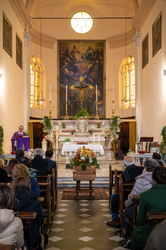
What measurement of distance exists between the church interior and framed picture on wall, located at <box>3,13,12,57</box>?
4 cm

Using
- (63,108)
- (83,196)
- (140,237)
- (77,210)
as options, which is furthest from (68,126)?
(140,237)

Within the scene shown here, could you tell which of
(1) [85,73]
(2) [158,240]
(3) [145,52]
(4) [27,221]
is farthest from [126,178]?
(1) [85,73]

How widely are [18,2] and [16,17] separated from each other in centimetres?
72

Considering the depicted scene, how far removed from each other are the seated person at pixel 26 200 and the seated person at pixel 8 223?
1.08m

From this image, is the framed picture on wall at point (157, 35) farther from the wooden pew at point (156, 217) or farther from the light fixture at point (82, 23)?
the wooden pew at point (156, 217)

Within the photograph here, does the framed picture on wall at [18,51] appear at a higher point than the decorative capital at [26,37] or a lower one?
lower

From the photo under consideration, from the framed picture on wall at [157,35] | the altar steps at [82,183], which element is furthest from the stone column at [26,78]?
the altar steps at [82,183]

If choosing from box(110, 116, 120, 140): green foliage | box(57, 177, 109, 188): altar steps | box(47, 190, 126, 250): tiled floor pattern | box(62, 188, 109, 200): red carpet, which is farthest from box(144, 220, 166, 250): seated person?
box(110, 116, 120, 140): green foliage

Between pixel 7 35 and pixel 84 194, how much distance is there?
26.5ft

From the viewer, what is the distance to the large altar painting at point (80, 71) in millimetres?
21672

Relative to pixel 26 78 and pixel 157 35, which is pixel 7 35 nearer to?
pixel 26 78

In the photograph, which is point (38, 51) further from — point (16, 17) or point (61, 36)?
point (16, 17)

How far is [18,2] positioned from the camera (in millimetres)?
16531

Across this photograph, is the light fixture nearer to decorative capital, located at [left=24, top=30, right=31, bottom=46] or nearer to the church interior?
the church interior
